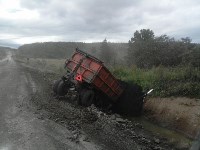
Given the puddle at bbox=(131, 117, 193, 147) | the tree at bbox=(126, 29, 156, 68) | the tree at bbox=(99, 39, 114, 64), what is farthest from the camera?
the tree at bbox=(99, 39, 114, 64)

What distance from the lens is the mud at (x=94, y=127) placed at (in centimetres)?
999

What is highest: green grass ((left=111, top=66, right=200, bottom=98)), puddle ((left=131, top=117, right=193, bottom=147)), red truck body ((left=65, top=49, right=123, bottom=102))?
red truck body ((left=65, top=49, right=123, bottom=102))

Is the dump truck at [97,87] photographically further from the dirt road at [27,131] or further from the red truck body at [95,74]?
the dirt road at [27,131]

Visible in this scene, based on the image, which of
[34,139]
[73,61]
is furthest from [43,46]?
[34,139]

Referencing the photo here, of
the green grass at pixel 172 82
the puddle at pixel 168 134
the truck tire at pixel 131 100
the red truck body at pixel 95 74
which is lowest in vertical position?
the puddle at pixel 168 134

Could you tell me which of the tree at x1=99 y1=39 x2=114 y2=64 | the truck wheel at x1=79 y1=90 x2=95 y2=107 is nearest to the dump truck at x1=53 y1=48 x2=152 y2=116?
the truck wheel at x1=79 y1=90 x2=95 y2=107

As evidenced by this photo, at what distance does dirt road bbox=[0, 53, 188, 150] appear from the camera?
368 inches

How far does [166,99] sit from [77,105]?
4302mm

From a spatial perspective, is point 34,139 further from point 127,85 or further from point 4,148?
point 127,85

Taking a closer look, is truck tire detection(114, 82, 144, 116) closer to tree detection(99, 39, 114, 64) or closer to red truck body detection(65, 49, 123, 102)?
red truck body detection(65, 49, 123, 102)

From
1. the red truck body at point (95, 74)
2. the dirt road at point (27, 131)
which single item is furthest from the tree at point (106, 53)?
the dirt road at point (27, 131)

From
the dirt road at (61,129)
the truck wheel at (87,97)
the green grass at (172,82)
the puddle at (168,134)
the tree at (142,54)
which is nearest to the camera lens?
the dirt road at (61,129)

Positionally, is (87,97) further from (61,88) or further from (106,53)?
(106,53)

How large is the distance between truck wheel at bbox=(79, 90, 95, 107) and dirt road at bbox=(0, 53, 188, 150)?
366mm
